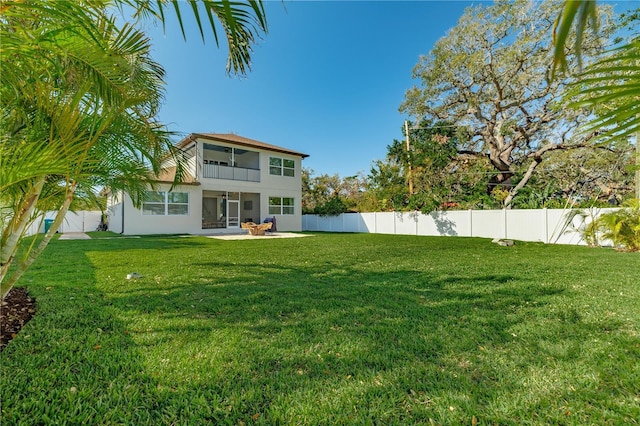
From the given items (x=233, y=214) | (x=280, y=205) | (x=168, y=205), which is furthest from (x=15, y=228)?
(x=280, y=205)

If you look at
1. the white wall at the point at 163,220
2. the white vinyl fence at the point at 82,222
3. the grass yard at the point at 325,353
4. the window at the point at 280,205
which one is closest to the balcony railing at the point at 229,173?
the white wall at the point at 163,220

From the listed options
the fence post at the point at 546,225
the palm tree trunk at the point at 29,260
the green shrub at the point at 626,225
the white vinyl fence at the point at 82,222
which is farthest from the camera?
the white vinyl fence at the point at 82,222

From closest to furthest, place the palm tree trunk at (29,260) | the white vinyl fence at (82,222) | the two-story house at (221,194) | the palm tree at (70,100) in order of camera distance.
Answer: the palm tree at (70,100) < the palm tree trunk at (29,260) < the two-story house at (221,194) < the white vinyl fence at (82,222)

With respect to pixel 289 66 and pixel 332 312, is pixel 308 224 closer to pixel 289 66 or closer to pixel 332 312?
pixel 289 66

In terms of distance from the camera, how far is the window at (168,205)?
15172mm

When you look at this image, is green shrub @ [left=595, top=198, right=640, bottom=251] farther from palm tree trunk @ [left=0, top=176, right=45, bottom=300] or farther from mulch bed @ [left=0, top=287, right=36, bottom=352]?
mulch bed @ [left=0, top=287, right=36, bottom=352]

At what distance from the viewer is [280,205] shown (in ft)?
64.5

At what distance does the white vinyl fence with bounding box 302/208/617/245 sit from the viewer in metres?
11.5

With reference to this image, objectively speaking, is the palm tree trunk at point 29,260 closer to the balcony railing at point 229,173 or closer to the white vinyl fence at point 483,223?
the balcony railing at point 229,173

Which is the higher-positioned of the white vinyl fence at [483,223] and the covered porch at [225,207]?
the covered porch at [225,207]

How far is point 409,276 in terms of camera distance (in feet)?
18.4

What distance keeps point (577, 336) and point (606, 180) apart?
767 inches

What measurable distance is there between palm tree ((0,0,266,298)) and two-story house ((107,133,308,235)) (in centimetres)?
1077

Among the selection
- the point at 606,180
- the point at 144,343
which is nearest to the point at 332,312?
the point at 144,343
